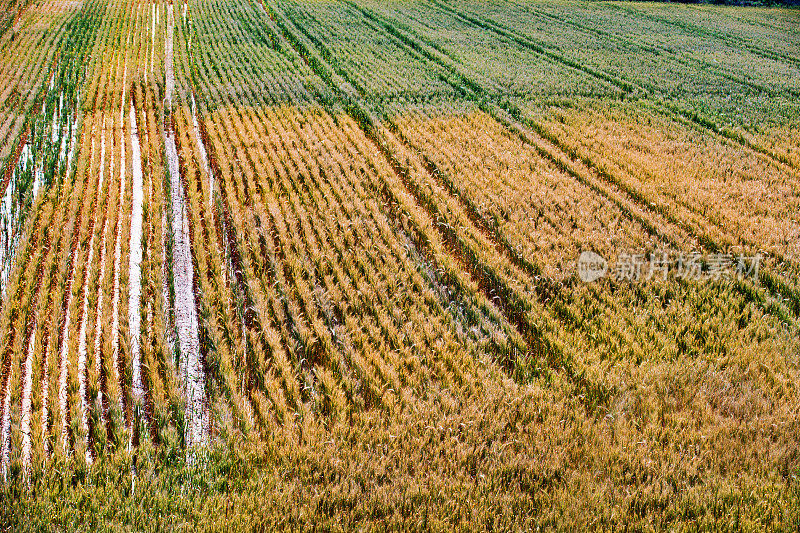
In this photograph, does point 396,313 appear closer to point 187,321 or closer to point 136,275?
point 187,321

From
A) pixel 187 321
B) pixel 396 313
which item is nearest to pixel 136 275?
pixel 187 321

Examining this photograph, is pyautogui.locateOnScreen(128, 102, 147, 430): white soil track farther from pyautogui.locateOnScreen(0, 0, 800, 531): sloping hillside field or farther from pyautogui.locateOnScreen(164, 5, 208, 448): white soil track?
pyautogui.locateOnScreen(164, 5, 208, 448): white soil track

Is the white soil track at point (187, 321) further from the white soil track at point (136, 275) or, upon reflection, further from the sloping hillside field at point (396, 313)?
the white soil track at point (136, 275)

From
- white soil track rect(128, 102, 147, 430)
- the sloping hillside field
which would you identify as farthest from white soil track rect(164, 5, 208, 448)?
white soil track rect(128, 102, 147, 430)

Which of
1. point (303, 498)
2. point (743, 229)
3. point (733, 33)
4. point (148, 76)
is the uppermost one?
point (733, 33)

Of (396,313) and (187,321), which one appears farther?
(396,313)

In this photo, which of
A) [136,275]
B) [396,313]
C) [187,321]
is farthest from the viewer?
[136,275]

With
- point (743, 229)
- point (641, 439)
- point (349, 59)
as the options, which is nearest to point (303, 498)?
point (641, 439)

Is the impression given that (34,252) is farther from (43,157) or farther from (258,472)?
(258,472)
